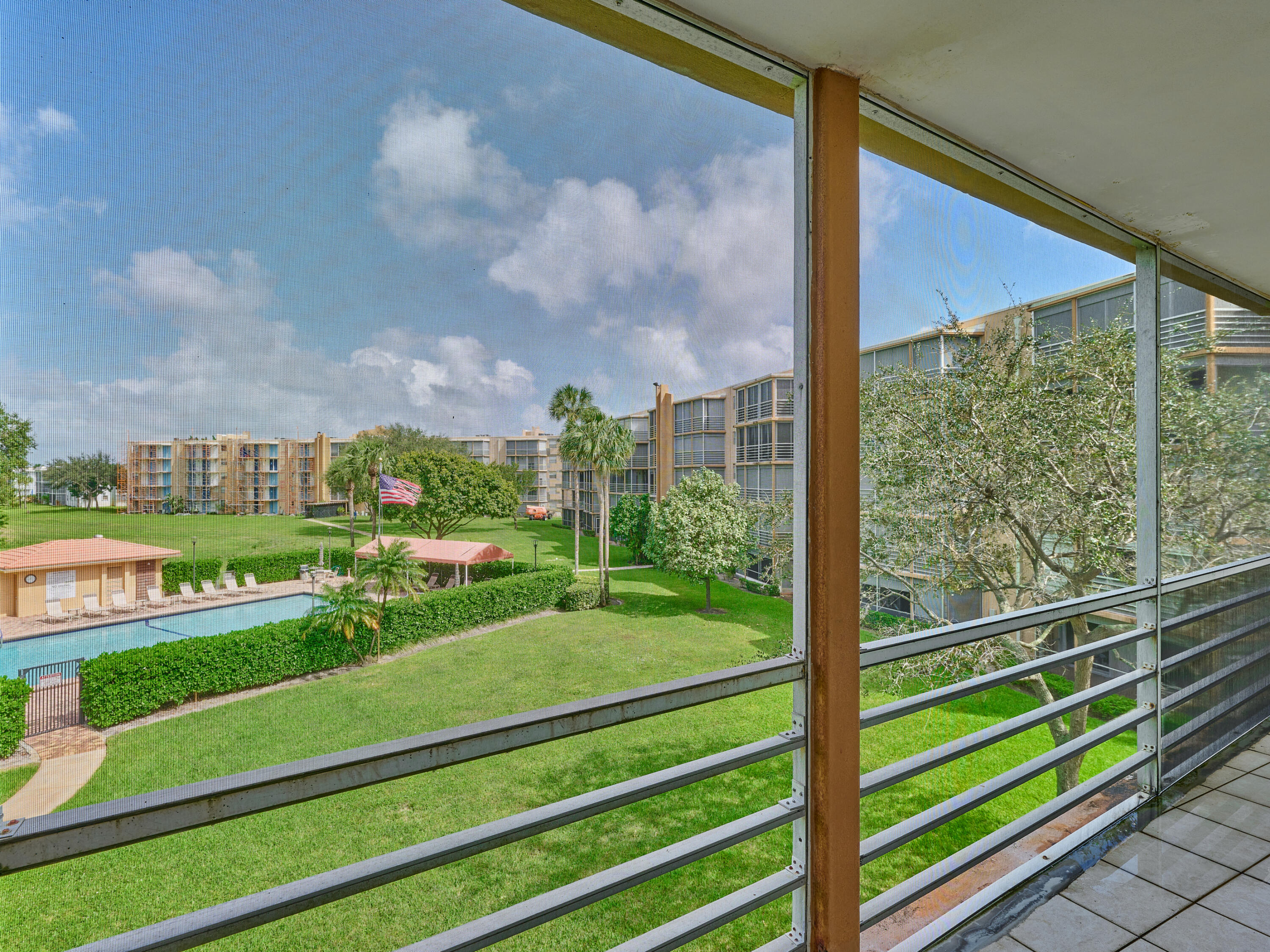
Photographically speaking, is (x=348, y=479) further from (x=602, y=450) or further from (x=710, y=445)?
(x=710, y=445)

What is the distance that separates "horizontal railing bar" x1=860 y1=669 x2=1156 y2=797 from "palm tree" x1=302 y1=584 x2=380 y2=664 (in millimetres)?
1141

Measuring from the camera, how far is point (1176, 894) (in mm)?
1806

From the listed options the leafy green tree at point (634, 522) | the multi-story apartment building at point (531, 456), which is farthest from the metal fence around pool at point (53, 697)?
the leafy green tree at point (634, 522)

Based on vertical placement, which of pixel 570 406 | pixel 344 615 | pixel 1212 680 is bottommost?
pixel 1212 680

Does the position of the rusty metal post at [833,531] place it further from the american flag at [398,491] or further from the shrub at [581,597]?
the american flag at [398,491]

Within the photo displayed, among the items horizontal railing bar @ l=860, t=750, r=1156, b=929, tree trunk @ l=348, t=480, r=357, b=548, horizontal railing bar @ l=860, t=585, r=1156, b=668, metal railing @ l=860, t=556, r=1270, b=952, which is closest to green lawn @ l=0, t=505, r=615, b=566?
tree trunk @ l=348, t=480, r=357, b=548

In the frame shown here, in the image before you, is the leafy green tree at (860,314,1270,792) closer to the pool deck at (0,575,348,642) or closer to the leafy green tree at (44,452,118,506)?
the pool deck at (0,575,348,642)

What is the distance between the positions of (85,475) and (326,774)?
49 centimetres

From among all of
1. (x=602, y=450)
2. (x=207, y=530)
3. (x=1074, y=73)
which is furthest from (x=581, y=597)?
(x=1074, y=73)

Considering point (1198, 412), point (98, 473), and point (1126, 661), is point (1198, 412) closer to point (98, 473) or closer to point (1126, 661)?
point (1126, 661)

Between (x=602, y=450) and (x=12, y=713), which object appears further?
(x=602, y=450)

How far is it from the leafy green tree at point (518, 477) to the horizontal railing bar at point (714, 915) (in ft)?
2.88

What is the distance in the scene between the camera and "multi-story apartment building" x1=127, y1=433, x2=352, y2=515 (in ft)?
2.27

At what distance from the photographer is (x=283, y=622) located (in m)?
0.82
